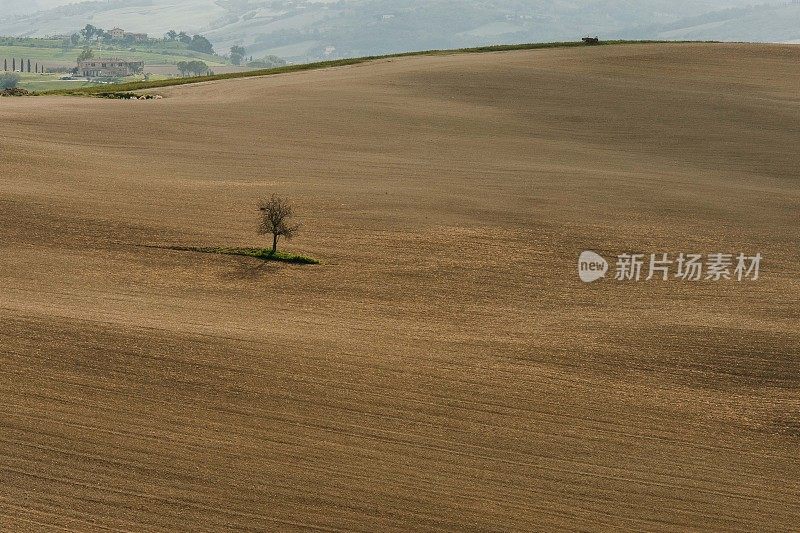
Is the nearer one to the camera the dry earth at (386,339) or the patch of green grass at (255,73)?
the dry earth at (386,339)

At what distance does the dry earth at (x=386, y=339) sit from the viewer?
2023cm

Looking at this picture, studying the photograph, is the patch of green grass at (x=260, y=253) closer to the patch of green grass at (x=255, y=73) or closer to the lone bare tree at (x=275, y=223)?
the lone bare tree at (x=275, y=223)

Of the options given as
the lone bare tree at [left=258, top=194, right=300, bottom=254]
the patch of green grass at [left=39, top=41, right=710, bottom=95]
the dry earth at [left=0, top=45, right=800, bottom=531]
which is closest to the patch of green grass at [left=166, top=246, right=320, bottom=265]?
the lone bare tree at [left=258, top=194, right=300, bottom=254]

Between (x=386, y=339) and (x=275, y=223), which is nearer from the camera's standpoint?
(x=386, y=339)

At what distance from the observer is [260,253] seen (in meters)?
36.2

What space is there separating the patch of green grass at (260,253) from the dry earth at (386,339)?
2.44ft

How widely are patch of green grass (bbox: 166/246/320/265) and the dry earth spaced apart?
2.44 feet

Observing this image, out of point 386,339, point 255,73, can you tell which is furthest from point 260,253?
point 255,73

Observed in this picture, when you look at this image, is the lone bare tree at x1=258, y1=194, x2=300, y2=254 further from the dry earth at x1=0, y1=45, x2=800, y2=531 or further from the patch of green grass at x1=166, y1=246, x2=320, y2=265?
the dry earth at x1=0, y1=45, x2=800, y2=531

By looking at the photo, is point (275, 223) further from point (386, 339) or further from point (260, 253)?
point (386, 339)

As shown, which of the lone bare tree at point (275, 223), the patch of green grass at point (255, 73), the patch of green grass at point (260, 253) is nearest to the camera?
the patch of green grass at point (260, 253)

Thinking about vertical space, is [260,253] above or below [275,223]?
below

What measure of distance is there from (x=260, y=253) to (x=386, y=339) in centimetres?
995

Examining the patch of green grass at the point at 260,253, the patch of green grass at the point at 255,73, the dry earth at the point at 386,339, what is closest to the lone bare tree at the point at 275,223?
the patch of green grass at the point at 260,253
